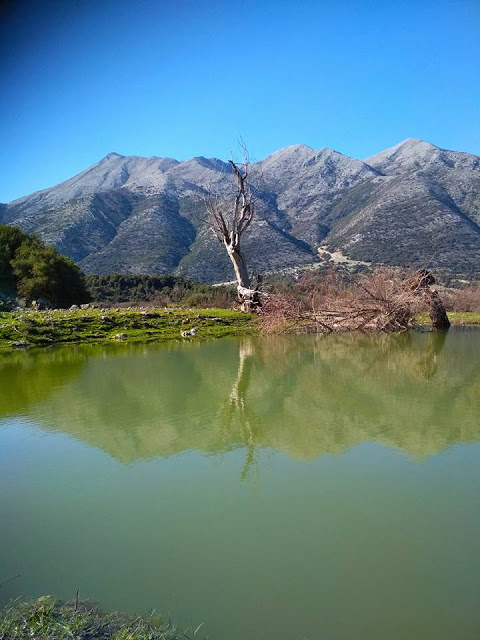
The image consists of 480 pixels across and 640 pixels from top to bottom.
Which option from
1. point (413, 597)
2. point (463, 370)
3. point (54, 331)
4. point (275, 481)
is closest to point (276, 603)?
point (413, 597)

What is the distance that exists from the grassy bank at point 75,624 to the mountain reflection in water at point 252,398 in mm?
2246

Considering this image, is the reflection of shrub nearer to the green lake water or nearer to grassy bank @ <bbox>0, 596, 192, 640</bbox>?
the green lake water

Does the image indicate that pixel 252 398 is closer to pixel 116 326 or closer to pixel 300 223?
pixel 116 326

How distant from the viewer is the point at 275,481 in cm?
417

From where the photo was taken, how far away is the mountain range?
246 ft

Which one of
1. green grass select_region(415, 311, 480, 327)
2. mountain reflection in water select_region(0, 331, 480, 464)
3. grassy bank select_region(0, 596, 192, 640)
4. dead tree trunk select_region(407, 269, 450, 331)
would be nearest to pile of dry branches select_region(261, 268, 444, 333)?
dead tree trunk select_region(407, 269, 450, 331)

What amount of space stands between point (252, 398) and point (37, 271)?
62.8 feet

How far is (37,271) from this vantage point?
76.3 feet

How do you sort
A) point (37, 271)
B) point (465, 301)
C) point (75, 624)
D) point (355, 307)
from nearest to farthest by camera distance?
point (75, 624) < point (355, 307) < point (37, 271) < point (465, 301)

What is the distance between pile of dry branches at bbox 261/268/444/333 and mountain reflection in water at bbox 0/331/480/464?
4.59 m

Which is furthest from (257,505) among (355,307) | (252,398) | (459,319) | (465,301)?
(465,301)

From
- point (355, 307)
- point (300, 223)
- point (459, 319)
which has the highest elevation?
point (300, 223)

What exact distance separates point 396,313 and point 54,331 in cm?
1221

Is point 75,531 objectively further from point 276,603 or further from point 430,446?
point 430,446
